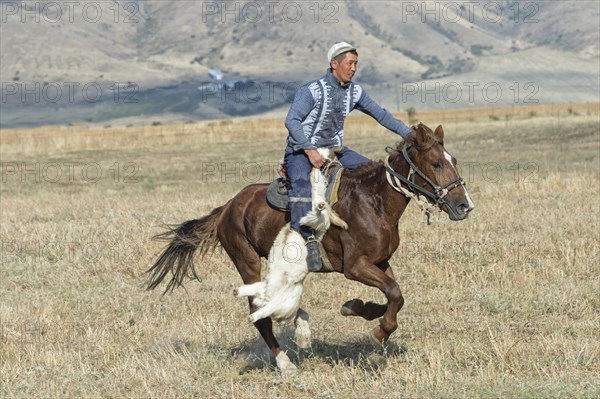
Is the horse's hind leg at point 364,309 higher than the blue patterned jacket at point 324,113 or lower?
lower

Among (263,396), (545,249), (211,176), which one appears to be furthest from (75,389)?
(211,176)

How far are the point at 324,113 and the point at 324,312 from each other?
9.92 ft

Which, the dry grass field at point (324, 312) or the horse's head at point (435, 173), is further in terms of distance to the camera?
the dry grass field at point (324, 312)

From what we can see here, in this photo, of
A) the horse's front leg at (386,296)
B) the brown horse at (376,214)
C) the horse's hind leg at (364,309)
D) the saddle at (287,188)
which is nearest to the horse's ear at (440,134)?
the brown horse at (376,214)

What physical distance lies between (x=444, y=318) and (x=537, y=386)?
2.83 m

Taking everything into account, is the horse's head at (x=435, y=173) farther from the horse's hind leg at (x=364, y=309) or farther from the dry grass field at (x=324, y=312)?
the dry grass field at (x=324, y=312)

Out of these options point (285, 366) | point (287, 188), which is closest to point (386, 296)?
point (285, 366)

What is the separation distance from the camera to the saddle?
762 centimetres

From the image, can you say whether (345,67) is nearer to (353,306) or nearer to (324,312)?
(353,306)

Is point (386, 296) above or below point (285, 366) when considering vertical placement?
above

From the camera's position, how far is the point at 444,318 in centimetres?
934

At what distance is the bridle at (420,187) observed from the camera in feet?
23.4

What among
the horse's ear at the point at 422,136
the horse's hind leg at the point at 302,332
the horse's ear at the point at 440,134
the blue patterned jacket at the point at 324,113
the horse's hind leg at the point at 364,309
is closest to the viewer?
the horse's ear at the point at 422,136

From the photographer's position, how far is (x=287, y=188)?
7.91 meters
